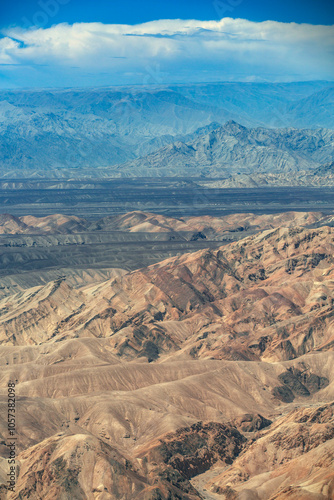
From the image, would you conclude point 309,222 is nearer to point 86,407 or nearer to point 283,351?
point 283,351

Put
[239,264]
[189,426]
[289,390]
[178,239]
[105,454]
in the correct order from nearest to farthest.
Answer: [105,454]
[189,426]
[289,390]
[239,264]
[178,239]

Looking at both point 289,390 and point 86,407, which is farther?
point 289,390

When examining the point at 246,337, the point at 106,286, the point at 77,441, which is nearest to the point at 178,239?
the point at 106,286

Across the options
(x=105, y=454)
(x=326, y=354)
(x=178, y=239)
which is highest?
(x=105, y=454)

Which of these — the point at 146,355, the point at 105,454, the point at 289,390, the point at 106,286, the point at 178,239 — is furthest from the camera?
the point at 178,239

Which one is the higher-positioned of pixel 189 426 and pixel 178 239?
pixel 189 426

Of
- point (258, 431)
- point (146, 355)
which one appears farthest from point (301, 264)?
point (258, 431)
